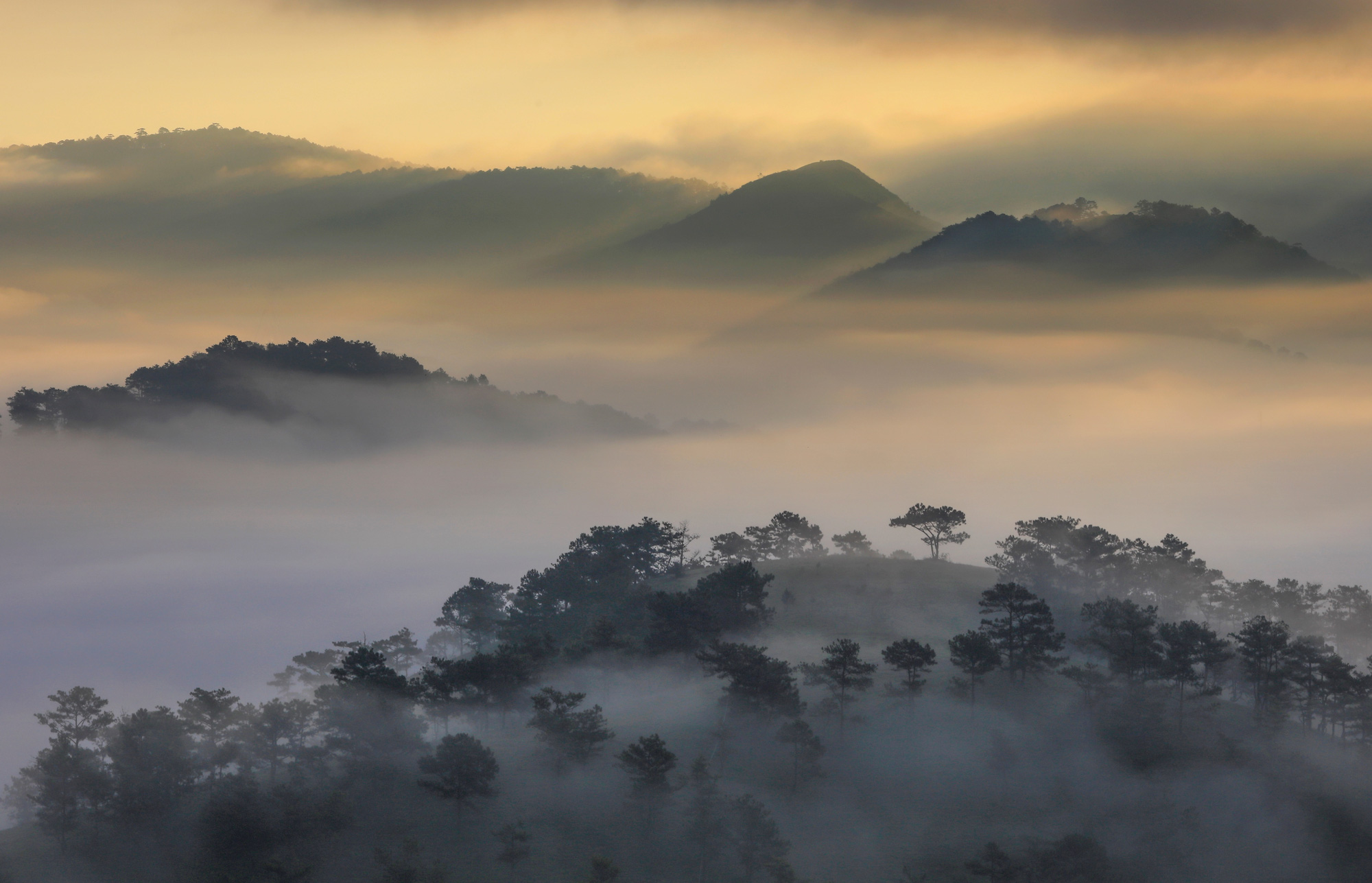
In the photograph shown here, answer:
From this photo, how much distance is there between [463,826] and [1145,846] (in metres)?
63.6

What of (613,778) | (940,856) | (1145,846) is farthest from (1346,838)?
(613,778)

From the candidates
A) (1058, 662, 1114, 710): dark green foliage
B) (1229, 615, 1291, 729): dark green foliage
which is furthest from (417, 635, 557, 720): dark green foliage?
(1229, 615, 1291, 729): dark green foliage

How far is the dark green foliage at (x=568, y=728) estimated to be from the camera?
413 ft

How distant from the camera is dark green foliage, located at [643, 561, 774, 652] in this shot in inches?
6048

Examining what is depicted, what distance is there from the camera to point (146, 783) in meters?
119

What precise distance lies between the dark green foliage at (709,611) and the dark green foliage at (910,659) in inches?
967

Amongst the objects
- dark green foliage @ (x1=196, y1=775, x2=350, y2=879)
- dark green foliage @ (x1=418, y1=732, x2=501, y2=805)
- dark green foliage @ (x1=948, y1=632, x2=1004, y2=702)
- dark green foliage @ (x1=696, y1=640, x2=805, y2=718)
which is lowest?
dark green foliage @ (x1=196, y1=775, x2=350, y2=879)

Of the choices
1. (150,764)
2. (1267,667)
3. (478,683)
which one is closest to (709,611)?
(478,683)

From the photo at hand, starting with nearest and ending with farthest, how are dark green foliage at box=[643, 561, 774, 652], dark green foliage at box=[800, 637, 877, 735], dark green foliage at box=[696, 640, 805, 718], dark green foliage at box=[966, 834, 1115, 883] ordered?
dark green foliage at box=[966, 834, 1115, 883]
dark green foliage at box=[696, 640, 805, 718]
dark green foliage at box=[800, 637, 877, 735]
dark green foliage at box=[643, 561, 774, 652]

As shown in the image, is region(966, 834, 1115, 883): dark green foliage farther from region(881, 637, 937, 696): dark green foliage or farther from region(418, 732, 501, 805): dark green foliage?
region(418, 732, 501, 805): dark green foliage

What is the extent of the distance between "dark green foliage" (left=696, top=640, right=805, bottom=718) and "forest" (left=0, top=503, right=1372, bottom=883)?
0.96ft

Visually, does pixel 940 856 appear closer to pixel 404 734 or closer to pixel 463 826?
pixel 463 826

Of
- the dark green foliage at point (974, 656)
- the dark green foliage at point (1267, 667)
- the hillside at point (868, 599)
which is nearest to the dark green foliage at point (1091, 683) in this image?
the dark green foliage at point (974, 656)

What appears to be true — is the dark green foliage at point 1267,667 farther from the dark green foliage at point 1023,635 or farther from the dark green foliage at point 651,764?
the dark green foliage at point 651,764
